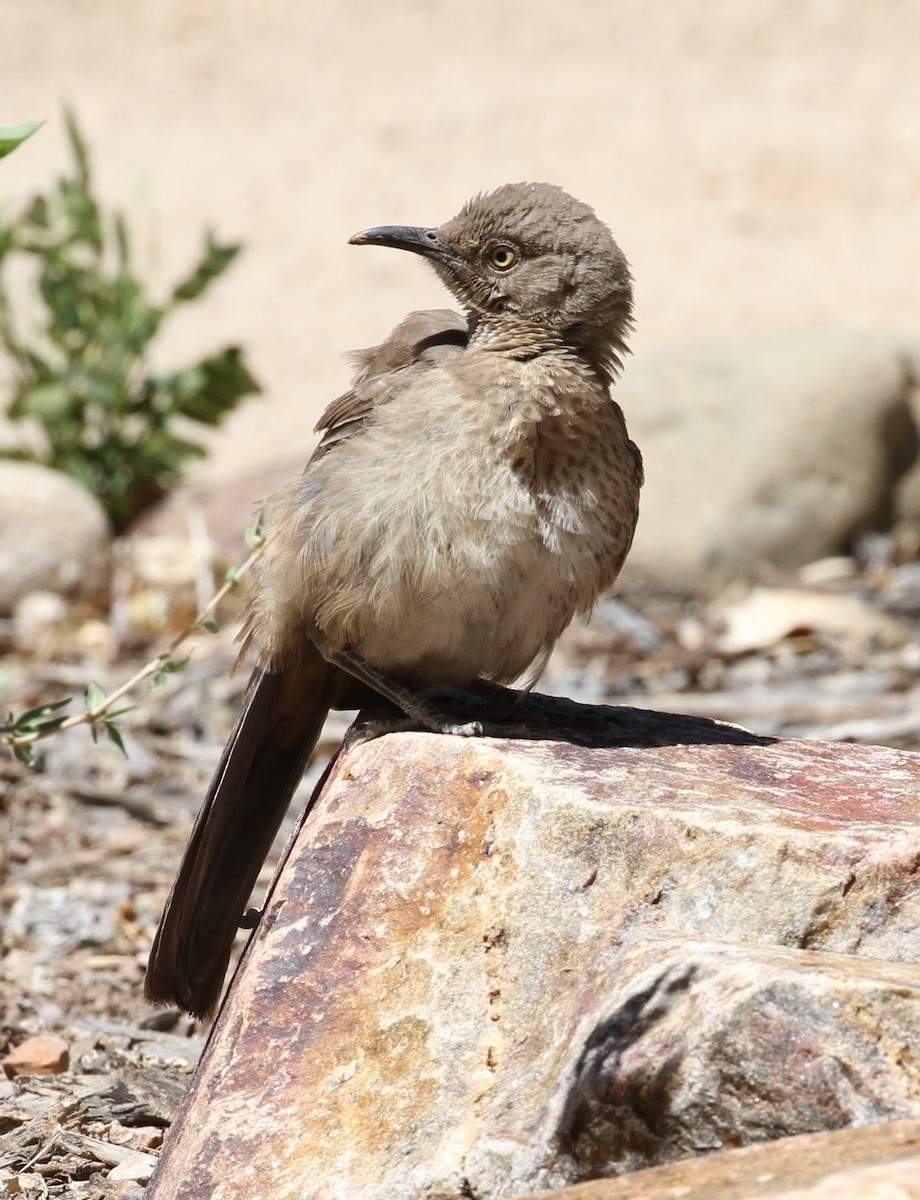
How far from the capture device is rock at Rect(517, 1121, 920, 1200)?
1.94 m

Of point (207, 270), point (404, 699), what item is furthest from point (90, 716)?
point (207, 270)

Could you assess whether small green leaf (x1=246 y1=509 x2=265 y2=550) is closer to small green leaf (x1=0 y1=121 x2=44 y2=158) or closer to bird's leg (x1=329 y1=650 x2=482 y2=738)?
bird's leg (x1=329 y1=650 x2=482 y2=738)

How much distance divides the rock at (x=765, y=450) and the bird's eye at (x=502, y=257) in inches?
175

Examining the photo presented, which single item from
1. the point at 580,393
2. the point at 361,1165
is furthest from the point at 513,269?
the point at 361,1165

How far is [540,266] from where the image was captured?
401 centimetres

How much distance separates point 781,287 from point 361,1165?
1422 cm

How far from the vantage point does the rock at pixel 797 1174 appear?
1940 millimetres

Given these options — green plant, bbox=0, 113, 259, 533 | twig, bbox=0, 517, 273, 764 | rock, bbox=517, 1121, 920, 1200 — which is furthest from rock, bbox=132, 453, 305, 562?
rock, bbox=517, 1121, 920, 1200

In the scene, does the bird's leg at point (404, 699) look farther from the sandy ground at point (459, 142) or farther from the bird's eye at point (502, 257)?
the sandy ground at point (459, 142)

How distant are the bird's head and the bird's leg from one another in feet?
3.00

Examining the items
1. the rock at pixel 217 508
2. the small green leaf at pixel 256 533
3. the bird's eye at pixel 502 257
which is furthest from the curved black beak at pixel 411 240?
the rock at pixel 217 508

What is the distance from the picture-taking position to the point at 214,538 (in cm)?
909

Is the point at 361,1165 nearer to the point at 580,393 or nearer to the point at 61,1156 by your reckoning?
the point at 61,1156

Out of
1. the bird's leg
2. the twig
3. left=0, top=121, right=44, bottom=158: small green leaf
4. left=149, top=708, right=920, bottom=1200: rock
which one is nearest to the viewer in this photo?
left=149, top=708, right=920, bottom=1200: rock
